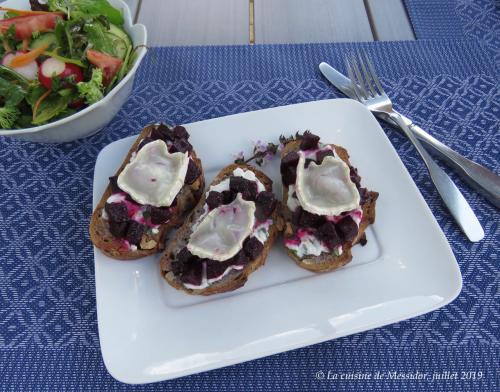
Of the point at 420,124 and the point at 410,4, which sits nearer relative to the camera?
the point at 420,124

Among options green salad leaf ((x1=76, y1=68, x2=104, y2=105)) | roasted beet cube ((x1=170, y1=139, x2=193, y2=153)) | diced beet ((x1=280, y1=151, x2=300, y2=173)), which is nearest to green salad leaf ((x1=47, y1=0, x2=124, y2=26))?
green salad leaf ((x1=76, y1=68, x2=104, y2=105))

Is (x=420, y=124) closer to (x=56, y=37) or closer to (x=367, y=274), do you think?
(x=367, y=274)

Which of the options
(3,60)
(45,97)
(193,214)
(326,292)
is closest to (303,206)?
(326,292)

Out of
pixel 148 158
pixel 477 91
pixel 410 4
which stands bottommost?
pixel 148 158

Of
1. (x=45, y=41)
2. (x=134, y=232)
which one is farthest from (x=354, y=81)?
(x=45, y=41)

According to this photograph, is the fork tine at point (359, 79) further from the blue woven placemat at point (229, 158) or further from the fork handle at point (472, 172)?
the fork handle at point (472, 172)
